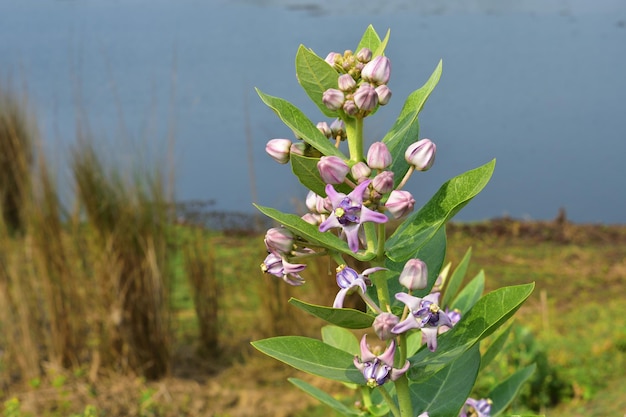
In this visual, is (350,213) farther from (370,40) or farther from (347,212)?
(370,40)

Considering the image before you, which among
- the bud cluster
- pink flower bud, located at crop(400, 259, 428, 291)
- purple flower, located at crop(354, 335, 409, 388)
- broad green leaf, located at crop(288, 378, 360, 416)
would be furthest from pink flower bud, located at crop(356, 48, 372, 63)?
broad green leaf, located at crop(288, 378, 360, 416)

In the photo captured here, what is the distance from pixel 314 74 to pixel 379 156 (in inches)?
7.2

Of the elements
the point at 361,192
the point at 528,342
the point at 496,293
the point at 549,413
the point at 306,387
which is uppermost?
the point at 361,192

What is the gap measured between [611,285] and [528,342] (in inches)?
128

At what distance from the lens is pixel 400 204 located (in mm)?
944

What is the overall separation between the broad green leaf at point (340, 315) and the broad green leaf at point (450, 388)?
0.20 meters

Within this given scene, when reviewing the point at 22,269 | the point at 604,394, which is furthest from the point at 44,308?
the point at 604,394

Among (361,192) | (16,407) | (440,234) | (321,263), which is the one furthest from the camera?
(321,263)

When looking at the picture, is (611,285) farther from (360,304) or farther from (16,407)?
(16,407)

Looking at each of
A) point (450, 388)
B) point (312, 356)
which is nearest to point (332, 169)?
point (312, 356)

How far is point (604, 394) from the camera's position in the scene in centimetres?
375

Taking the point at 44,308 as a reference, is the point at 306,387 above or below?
above

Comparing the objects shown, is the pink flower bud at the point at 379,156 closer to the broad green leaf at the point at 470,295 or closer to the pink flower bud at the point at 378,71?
the pink flower bud at the point at 378,71

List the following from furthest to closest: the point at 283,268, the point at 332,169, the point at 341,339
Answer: the point at 341,339
the point at 283,268
the point at 332,169
